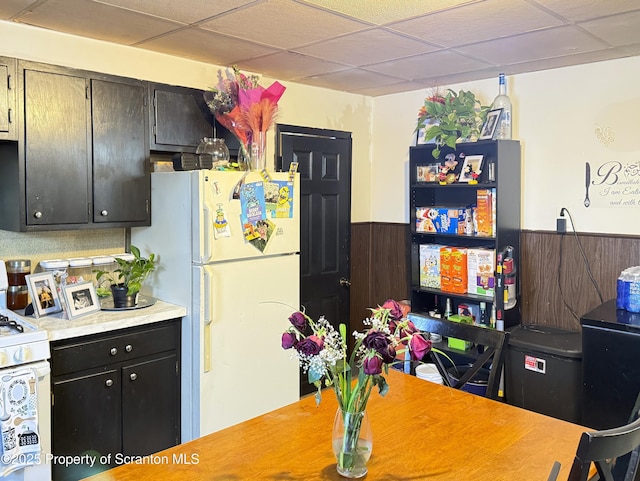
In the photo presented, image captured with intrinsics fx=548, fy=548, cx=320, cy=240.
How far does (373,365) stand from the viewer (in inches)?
54.2

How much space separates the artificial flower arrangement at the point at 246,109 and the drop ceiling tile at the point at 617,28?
170cm

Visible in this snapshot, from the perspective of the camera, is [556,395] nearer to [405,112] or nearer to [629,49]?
[629,49]

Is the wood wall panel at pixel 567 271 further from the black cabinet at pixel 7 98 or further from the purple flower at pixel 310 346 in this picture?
the black cabinet at pixel 7 98

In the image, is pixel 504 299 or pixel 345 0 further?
pixel 504 299

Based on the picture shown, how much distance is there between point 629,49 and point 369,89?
181 cm

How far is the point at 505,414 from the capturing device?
76.0 inches

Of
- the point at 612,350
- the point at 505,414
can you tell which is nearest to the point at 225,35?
the point at 505,414

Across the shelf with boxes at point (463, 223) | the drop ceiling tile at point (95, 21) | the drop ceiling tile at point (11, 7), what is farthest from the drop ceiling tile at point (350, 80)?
the drop ceiling tile at point (11, 7)

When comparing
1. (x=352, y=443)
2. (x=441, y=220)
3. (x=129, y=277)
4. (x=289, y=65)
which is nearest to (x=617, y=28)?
(x=441, y=220)

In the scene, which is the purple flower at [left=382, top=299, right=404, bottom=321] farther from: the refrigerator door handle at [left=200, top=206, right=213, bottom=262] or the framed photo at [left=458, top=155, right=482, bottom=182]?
the framed photo at [left=458, top=155, right=482, bottom=182]

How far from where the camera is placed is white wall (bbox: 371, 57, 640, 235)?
335 centimetres

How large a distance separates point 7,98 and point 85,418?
5.12 ft

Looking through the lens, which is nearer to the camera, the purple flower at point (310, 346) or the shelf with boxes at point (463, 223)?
the purple flower at point (310, 346)

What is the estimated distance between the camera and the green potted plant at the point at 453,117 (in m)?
3.69
